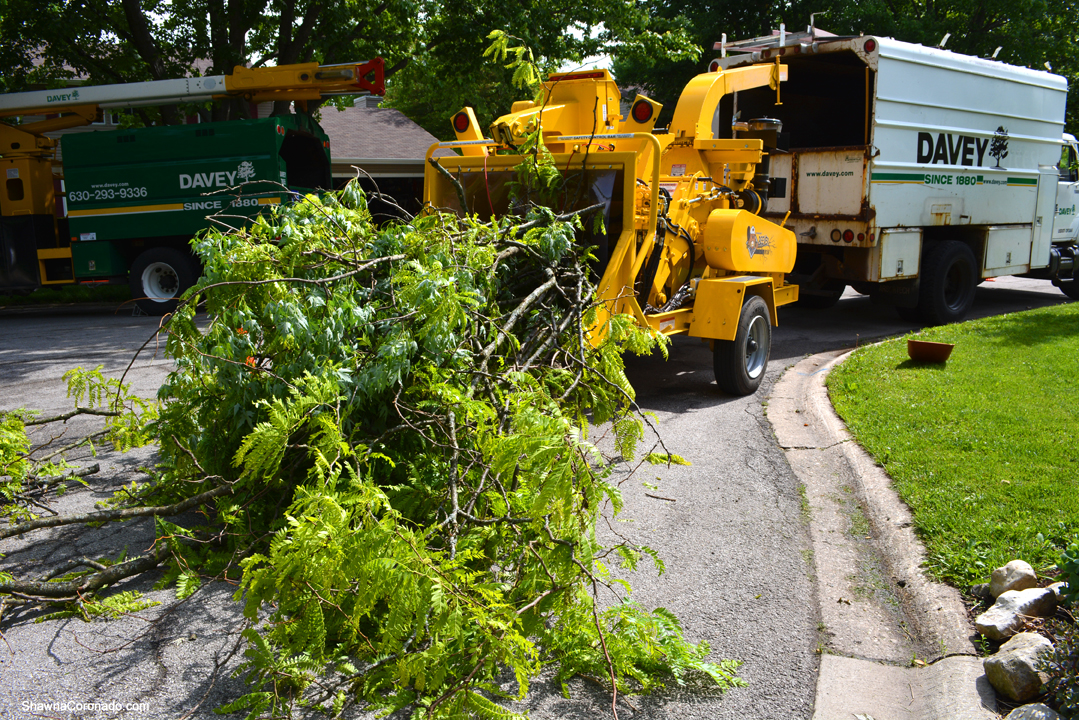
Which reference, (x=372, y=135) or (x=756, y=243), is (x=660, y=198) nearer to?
(x=756, y=243)

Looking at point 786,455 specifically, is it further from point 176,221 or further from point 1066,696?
point 176,221

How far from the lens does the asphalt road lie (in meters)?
3.17

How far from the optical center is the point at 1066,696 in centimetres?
287

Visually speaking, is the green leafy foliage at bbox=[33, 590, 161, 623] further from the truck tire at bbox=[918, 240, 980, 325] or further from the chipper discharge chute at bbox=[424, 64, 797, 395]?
the truck tire at bbox=[918, 240, 980, 325]

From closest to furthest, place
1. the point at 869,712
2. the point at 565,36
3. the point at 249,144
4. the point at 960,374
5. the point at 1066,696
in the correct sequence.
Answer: the point at 1066,696
the point at 869,712
the point at 960,374
the point at 249,144
the point at 565,36

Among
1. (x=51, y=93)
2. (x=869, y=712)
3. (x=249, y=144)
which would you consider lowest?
(x=869, y=712)

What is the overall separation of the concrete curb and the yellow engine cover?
2.42 m

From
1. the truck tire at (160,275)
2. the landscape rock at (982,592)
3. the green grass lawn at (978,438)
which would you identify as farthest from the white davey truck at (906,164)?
the truck tire at (160,275)

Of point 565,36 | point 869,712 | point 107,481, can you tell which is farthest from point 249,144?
point 869,712

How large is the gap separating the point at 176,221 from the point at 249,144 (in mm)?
1967

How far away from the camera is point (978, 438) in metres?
5.87

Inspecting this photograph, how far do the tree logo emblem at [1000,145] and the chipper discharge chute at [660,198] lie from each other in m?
5.86

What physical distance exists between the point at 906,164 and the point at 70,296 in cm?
1619

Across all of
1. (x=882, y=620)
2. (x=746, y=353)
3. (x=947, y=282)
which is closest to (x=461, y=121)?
(x=746, y=353)
